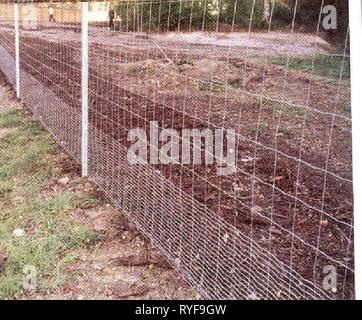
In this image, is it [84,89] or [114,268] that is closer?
[114,268]

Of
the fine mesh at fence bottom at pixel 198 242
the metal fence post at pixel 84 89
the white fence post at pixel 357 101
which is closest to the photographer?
the white fence post at pixel 357 101

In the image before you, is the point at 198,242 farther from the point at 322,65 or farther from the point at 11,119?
the point at 322,65

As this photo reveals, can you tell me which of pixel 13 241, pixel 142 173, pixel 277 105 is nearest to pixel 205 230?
pixel 142 173

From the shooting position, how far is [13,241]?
3684 millimetres

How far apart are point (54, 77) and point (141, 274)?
6.10 m

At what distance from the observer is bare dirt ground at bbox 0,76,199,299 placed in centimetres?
309

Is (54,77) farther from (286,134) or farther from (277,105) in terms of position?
(286,134)

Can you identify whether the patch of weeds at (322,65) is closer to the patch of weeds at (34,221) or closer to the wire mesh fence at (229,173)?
the wire mesh fence at (229,173)

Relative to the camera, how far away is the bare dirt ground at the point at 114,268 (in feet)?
10.1

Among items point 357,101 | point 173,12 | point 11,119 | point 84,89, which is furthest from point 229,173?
point 173,12

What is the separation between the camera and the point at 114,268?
11.0ft

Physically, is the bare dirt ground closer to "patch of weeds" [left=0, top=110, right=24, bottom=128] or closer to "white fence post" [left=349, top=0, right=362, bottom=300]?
"white fence post" [left=349, top=0, right=362, bottom=300]

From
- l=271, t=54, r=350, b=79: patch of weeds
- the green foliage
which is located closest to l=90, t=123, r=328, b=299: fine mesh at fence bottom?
the green foliage

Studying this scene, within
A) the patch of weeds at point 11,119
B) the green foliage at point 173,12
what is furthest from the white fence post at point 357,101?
the patch of weeds at point 11,119
